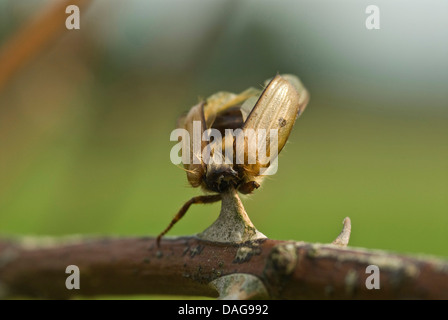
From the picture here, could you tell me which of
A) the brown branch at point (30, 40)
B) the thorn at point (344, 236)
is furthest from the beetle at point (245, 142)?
the brown branch at point (30, 40)

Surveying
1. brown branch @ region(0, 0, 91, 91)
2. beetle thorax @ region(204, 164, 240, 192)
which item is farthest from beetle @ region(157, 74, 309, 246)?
brown branch @ region(0, 0, 91, 91)

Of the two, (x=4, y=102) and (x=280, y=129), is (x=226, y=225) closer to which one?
(x=280, y=129)

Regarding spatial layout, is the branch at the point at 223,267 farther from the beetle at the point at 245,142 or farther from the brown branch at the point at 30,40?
the brown branch at the point at 30,40

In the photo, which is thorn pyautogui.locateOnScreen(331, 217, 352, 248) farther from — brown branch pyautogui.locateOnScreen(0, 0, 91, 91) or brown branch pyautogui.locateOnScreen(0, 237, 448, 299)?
brown branch pyautogui.locateOnScreen(0, 0, 91, 91)

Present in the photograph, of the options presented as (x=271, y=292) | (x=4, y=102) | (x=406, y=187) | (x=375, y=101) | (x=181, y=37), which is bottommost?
(x=271, y=292)

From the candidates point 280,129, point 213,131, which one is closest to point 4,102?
point 213,131
